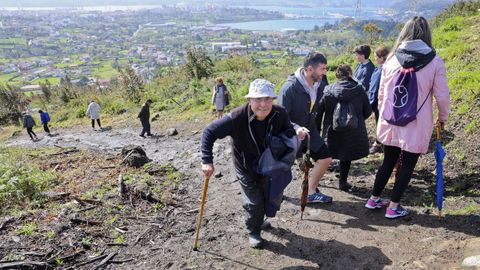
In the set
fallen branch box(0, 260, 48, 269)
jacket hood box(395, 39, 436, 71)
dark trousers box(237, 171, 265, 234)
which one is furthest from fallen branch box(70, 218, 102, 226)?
jacket hood box(395, 39, 436, 71)

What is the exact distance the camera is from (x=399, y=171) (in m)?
4.20

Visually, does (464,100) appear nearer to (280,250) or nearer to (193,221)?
(280,250)

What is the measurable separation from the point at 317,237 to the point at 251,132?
1.65 m

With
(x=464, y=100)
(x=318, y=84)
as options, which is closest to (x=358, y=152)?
(x=318, y=84)

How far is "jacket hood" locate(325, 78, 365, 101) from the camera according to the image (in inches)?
185

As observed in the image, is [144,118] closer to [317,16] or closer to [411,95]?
[411,95]

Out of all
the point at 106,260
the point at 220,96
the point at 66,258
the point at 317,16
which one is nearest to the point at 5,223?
the point at 66,258

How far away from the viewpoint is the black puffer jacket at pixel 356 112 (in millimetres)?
4736

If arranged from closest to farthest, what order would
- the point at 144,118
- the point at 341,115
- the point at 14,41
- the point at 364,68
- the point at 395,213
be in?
the point at 395,213 → the point at 341,115 → the point at 364,68 → the point at 144,118 → the point at 14,41

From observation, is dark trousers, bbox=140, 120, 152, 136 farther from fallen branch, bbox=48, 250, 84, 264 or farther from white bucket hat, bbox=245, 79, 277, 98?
white bucket hat, bbox=245, 79, 277, 98

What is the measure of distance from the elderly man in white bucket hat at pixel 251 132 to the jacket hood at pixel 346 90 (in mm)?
1295

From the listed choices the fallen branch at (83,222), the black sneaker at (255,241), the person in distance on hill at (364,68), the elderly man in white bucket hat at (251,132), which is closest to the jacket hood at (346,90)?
the elderly man in white bucket hat at (251,132)

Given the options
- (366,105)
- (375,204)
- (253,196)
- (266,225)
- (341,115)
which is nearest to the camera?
(253,196)

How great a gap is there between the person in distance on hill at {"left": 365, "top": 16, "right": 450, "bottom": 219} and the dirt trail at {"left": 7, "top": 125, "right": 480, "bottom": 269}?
625mm
